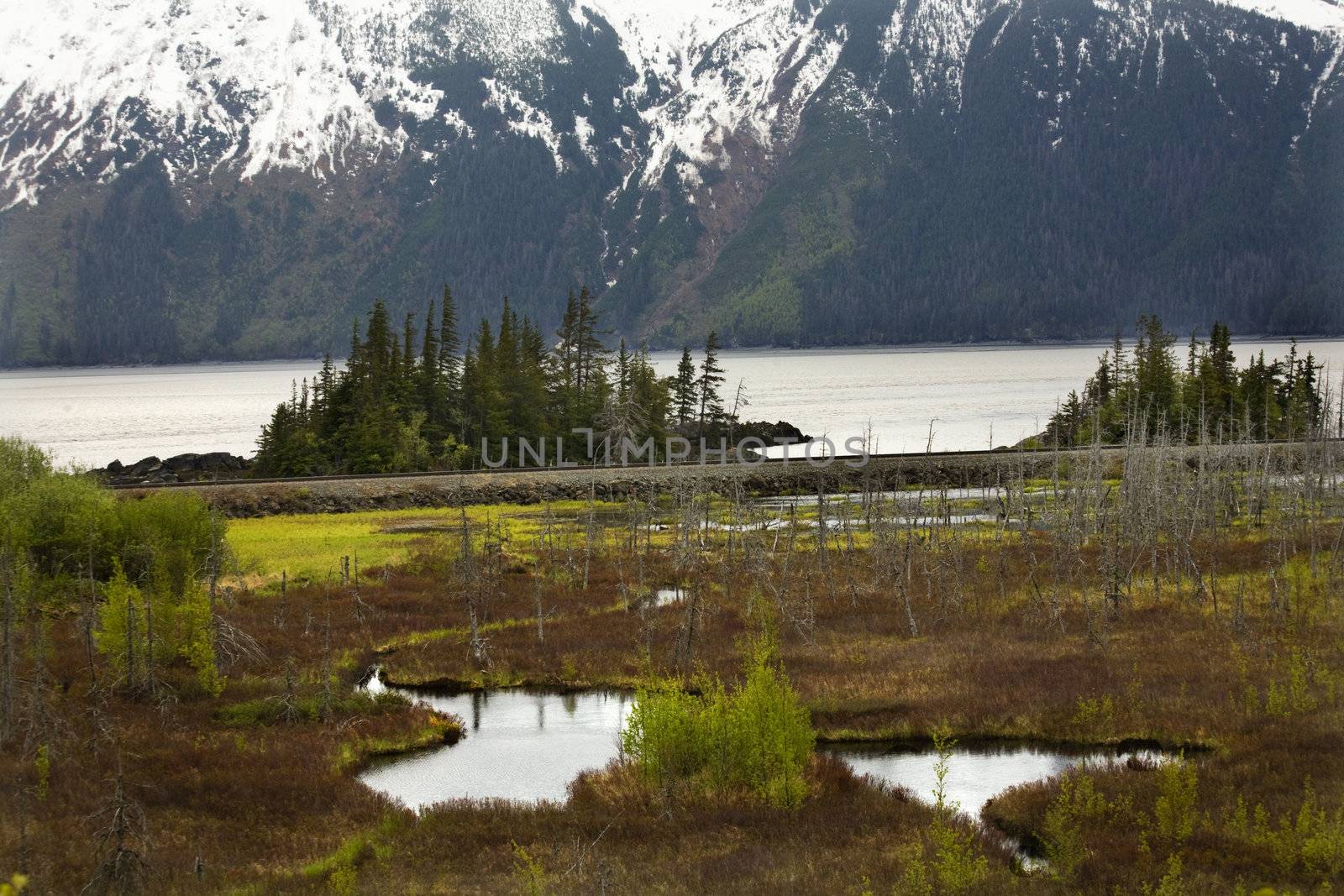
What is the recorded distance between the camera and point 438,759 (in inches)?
1236

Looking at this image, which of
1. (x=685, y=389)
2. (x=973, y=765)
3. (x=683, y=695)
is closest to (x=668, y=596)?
(x=683, y=695)

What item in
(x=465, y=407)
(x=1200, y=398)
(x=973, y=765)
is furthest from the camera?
(x=1200, y=398)

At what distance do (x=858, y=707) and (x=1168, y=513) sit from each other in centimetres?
2833

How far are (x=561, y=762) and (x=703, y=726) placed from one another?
18.8ft

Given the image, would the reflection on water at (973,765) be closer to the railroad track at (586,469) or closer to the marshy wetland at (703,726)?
the marshy wetland at (703,726)

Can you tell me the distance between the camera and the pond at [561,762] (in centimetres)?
2844

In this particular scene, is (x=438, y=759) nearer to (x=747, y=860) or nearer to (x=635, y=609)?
(x=747, y=860)

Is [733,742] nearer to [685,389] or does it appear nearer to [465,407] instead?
[465,407]

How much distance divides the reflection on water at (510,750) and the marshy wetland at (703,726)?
137 millimetres

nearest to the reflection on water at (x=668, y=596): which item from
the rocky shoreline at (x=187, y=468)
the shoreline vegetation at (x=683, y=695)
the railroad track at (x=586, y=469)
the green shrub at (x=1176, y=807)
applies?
the shoreline vegetation at (x=683, y=695)

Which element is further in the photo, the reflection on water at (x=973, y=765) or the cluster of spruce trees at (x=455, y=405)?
the cluster of spruce trees at (x=455, y=405)

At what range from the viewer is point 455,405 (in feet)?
338

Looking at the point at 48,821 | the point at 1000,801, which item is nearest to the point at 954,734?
the point at 1000,801

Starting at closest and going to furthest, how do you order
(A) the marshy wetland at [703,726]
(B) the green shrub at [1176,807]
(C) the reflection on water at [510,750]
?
1. (A) the marshy wetland at [703,726]
2. (B) the green shrub at [1176,807]
3. (C) the reflection on water at [510,750]
